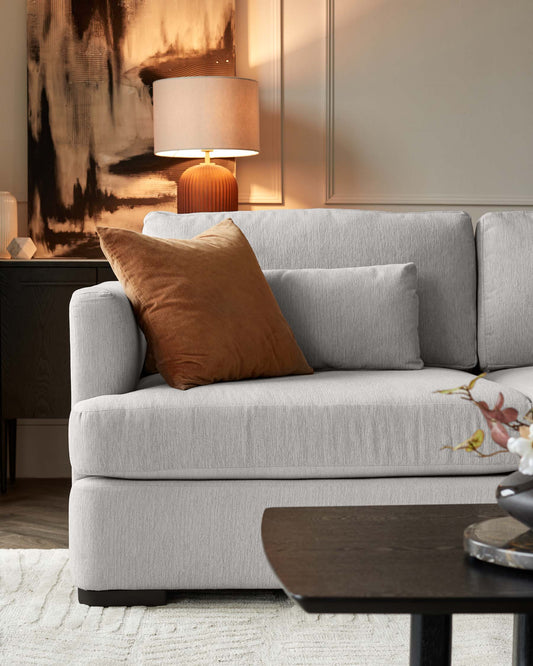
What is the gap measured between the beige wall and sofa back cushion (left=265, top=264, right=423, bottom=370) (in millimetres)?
1270

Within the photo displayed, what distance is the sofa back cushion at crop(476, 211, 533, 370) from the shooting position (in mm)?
2412

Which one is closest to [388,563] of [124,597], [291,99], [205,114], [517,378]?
[124,597]

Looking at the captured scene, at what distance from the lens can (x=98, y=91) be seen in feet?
11.0

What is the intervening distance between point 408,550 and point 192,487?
2.62 ft

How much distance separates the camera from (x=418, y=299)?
2391 millimetres

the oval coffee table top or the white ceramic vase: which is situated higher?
the white ceramic vase

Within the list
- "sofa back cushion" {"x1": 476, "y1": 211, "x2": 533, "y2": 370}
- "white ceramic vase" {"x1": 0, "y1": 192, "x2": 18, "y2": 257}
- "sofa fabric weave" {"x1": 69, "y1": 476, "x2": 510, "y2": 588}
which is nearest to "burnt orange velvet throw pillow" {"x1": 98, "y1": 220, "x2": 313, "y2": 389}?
"sofa fabric weave" {"x1": 69, "y1": 476, "x2": 510, "y2": 588}

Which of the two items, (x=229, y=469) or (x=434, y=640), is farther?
(x=229, y=469)

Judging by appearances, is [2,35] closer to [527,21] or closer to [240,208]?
[240,208]

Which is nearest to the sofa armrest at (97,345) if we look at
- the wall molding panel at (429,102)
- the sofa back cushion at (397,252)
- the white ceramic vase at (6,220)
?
the sofa back cushion at (397,252)

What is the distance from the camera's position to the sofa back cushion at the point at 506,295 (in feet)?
7.91

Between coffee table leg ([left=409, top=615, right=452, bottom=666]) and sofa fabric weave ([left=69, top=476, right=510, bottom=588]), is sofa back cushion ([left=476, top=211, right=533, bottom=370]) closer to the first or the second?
sofa fabric weave ([left=69, top=476, right=510, bottom=588])

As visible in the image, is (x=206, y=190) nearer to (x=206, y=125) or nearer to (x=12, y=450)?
(x=206, y=125)

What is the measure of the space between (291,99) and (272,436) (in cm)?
209
